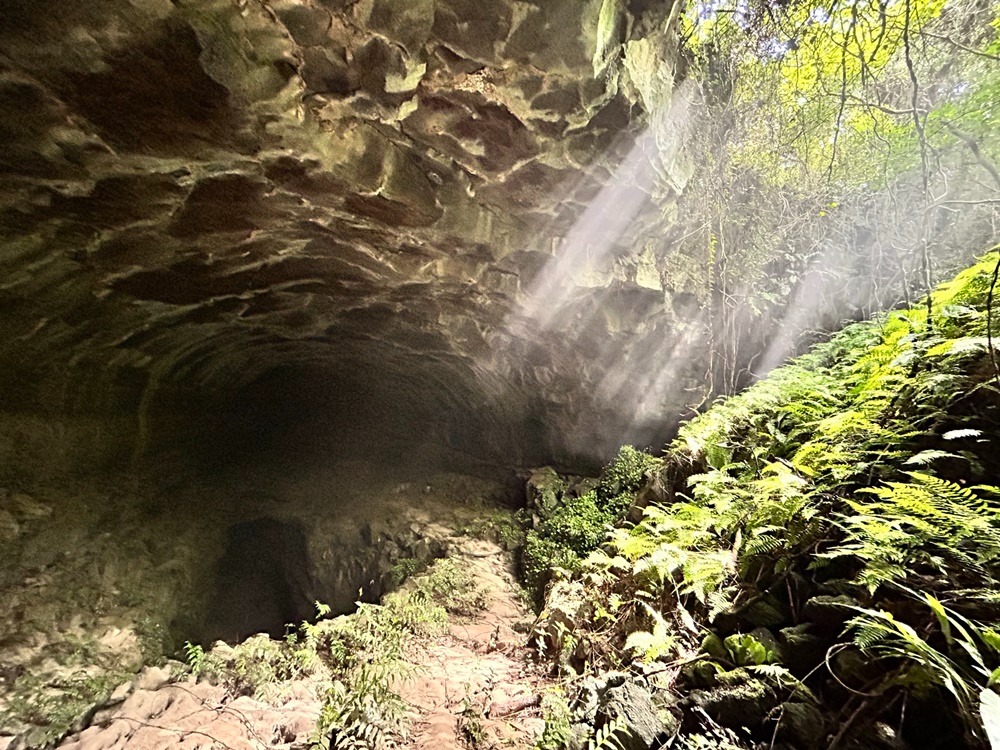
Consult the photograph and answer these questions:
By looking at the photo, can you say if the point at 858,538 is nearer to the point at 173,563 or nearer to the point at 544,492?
the point at 544,492

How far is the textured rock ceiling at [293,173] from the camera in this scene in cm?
300

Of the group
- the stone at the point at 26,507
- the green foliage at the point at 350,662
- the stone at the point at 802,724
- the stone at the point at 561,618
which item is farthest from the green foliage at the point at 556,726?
the stone at the point at 26,507

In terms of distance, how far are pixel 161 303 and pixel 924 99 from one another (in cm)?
1074

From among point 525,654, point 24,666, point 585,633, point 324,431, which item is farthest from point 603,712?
point 324,431

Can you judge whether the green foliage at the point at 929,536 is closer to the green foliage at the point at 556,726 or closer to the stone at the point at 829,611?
the stone at the point at 829,611

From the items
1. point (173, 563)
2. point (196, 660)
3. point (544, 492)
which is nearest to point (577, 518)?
point (544, 492)

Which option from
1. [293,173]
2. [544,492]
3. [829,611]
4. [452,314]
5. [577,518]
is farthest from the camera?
[544,492]

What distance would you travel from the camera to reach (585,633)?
12.0 feet

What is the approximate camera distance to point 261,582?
28.1 ft

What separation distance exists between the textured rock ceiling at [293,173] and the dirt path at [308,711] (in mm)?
4264

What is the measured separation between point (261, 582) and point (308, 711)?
6336 mm

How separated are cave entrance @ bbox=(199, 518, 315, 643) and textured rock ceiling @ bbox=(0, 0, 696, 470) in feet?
9.97

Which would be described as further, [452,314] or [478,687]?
[452,314]

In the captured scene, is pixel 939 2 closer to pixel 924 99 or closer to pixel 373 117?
pixel 924 99
